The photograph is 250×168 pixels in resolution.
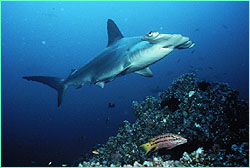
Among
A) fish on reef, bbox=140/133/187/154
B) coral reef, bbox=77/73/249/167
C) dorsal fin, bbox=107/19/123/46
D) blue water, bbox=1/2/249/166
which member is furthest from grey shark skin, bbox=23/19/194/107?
blue water, bbox=1/2/249/166

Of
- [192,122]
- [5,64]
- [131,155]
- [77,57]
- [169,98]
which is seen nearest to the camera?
[192,122]

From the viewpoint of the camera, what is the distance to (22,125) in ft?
280

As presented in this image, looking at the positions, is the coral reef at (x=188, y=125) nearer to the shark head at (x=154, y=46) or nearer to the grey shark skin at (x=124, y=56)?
the grey shark skin at (x=124, y=56)

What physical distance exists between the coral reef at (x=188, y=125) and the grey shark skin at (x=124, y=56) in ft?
4.95

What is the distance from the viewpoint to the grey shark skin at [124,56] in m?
4.27

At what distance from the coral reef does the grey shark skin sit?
4.95 feet

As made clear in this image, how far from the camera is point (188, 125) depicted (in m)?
4.88

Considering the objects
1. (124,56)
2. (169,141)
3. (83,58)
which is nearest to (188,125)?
(169,141)

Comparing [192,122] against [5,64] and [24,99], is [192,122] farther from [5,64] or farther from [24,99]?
[24,99]

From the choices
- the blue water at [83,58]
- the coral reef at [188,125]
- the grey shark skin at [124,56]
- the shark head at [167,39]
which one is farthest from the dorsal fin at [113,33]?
the blue water at [83,58]

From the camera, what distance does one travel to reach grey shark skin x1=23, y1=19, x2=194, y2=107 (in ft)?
14.0

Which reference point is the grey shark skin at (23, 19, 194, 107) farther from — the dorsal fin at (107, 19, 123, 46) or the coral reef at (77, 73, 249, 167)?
the coral reef at (77, 73, 249, 167)

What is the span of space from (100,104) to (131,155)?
81.3 m

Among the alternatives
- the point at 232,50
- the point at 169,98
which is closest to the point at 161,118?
the point at 169,98
